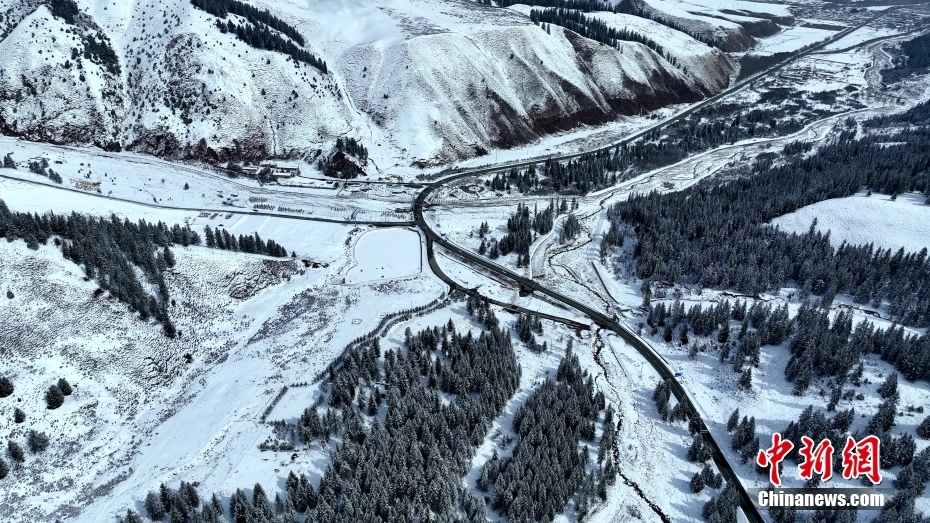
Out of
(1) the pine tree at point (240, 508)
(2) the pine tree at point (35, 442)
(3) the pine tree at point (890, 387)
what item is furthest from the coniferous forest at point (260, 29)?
(3) the pine tree at point (890, 387)

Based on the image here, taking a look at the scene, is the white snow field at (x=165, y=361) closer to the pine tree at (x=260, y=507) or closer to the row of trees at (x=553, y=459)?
the pine tree at (x=260, y=507)

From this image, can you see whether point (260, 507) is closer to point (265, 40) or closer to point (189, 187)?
point (189, 187)

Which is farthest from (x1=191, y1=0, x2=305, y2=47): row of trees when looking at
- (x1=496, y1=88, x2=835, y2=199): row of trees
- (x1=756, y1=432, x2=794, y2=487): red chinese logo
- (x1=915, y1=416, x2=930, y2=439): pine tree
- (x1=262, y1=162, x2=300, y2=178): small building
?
(x1=915, y1=416, x2=930, y2=439): pine tree

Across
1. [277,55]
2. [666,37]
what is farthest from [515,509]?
[666,37]

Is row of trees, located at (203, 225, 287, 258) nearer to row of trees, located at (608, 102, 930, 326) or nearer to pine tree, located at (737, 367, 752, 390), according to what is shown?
row of trees, located at (608, 102, 930, 326)

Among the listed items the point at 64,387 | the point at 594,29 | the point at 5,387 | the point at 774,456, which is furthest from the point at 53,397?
the point at 594,29
